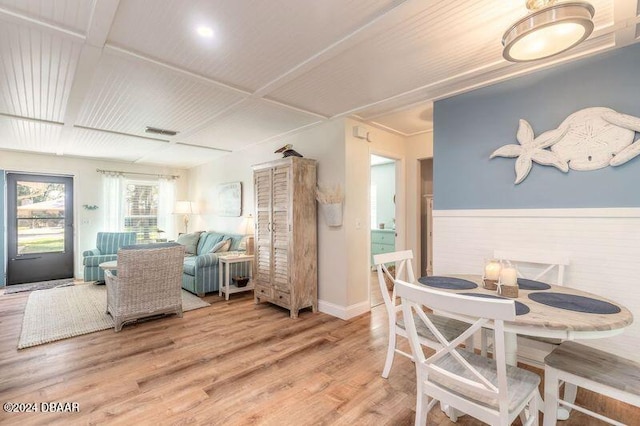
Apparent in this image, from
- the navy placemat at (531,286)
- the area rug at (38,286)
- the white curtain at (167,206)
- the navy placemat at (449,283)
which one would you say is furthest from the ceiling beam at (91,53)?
the white curtain at (167,206)

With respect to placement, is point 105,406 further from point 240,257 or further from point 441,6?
point 441,6

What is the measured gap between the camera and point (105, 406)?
1.94 m

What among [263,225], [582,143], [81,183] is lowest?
[263,225]

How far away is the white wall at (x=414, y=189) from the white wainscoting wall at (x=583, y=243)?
1.63 metres

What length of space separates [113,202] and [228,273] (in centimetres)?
378

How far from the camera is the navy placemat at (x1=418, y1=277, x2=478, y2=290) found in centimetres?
193

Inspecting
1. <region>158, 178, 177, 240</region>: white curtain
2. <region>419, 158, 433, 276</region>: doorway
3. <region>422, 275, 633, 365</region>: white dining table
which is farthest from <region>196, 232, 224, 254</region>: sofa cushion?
<region>422, 275, 633, 365</region>: white dining table

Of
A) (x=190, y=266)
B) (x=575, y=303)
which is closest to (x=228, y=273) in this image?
(x=190, y=266)

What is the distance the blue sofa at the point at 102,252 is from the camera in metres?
5.18

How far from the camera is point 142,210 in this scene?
6.68 meters

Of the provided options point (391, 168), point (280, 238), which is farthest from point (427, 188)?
point (280, 238)

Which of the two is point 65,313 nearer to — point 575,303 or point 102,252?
point 102,252

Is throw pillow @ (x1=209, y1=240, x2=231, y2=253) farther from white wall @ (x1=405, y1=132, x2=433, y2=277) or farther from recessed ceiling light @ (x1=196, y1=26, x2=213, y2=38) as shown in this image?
recessed ceiling light @ (x1=196, y1=26, x2=213, y2=38)

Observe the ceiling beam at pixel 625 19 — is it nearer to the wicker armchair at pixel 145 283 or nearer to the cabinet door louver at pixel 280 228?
the cabinet door louver at pixel 280 228
